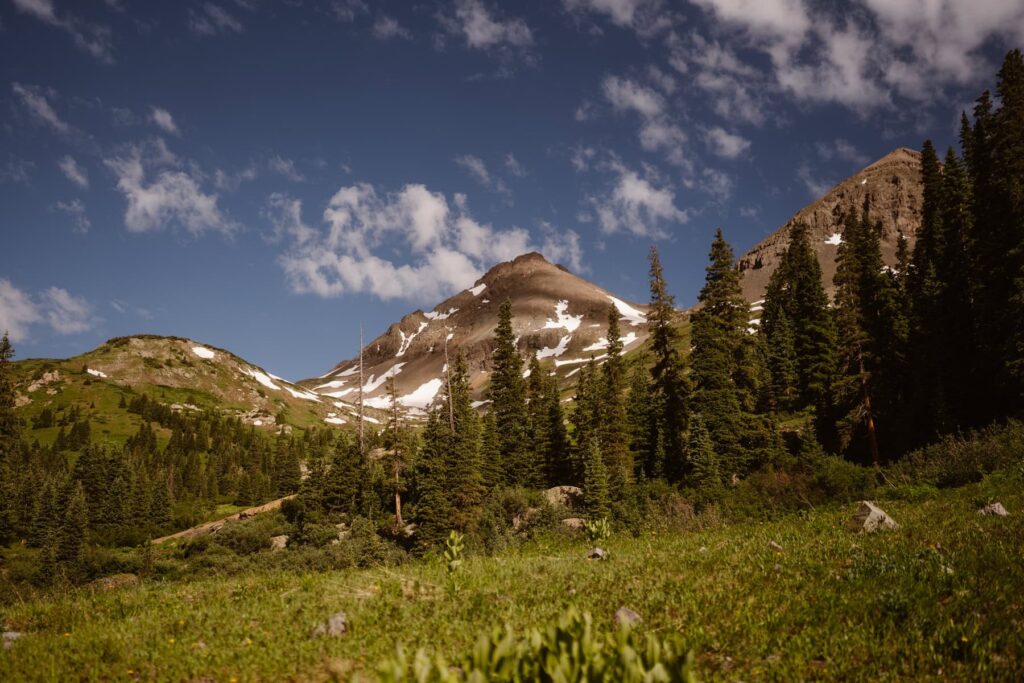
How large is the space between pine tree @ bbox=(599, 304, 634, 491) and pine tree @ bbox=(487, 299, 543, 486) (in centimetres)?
802

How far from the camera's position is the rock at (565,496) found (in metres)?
39.2

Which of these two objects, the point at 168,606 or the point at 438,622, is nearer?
the point at 438,622

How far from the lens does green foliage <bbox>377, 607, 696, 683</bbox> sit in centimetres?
326

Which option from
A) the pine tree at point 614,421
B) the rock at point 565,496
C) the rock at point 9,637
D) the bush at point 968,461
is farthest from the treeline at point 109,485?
the bush at point 968,461

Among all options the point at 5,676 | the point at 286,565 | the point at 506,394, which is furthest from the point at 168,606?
the point at 506,394

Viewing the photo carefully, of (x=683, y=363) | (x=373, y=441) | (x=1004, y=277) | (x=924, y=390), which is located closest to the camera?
(x=1004, y=277)

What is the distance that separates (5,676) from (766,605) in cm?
871

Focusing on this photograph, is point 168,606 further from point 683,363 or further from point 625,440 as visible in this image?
point 625,440

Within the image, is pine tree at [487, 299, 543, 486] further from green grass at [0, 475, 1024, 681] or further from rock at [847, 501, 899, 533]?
green grass at [0, 475, 1024, 681]

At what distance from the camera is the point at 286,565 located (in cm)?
3094

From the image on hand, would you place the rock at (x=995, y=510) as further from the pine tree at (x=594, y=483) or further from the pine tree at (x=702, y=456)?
the pine tree at (x=594, y=483)

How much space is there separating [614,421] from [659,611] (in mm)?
43606

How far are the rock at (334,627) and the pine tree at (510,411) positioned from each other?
44.5 m

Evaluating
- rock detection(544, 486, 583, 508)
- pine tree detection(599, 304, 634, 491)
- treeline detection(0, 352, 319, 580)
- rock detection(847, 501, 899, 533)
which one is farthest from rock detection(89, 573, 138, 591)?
pine tree detection(599, 304, 634, 491)
